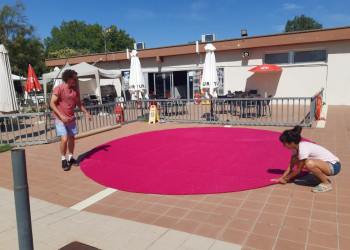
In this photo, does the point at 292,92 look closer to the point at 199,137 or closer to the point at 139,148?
the point at 199,137

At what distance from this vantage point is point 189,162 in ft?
18.5

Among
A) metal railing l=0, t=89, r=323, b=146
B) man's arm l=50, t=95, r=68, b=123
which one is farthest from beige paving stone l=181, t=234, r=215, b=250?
metal railing l=0, t=89, r=323, b=146

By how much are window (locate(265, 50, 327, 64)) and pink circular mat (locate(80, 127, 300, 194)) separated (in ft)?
29.5

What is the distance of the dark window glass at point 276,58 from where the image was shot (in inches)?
621

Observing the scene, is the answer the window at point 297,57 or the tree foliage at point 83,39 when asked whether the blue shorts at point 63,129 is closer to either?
the window at point 297,57

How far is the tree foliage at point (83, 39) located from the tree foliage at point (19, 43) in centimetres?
2506

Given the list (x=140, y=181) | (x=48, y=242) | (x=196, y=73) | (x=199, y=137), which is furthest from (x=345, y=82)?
(x=48, y=242)

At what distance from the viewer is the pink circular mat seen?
4.49 meters

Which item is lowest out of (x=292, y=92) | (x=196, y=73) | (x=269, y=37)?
(x=292, y=92)

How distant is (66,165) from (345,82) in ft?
47.6

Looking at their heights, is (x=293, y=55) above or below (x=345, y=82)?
above

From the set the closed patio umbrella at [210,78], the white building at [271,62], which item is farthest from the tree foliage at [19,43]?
the closed patio umbrella at [210,78]

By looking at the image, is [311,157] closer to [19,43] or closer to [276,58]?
[276,58]

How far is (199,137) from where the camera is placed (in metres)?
7.97
